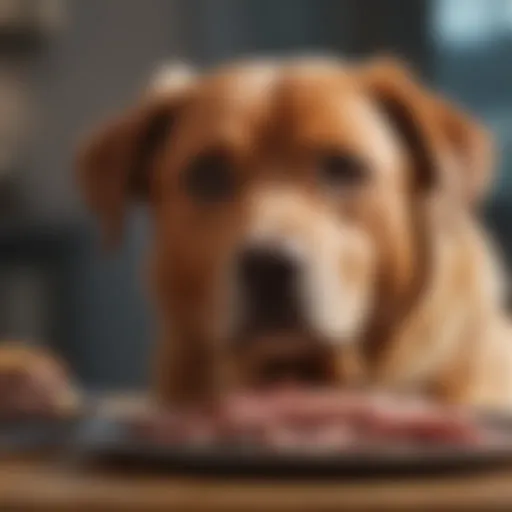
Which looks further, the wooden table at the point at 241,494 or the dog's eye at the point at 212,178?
the dog's eye at the point at 212,178

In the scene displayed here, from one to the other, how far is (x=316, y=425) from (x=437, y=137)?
0.32 meters

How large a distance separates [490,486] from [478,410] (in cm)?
34

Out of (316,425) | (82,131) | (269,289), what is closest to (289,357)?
(269,289)

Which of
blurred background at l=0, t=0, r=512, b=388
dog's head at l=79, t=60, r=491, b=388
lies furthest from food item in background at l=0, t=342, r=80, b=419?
dog's head at l=79, t=60, r=491, b=388

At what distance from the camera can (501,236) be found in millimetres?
1268

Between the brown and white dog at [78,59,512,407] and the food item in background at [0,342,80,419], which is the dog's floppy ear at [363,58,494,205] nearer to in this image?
the brown and white dog at [78,59,512,407]

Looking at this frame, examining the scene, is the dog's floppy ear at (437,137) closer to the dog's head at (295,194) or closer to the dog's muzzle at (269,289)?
the dog's head at (295,194)

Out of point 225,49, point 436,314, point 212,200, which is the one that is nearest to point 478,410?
point 436,314

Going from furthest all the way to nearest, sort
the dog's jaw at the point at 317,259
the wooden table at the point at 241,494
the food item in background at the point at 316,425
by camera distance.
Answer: the dog's jaw at the point at 317,259 < the food item in background at the point at 316,425 < the wooden table at the point at 241,494

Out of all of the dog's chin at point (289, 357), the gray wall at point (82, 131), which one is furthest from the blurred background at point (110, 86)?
the dog's chin at point (289, 357)

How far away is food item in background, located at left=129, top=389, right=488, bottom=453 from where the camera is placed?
1.04 meters

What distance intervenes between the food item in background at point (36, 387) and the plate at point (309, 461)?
31 cm

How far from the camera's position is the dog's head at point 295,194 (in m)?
1.22

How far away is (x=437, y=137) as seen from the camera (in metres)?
1.26
